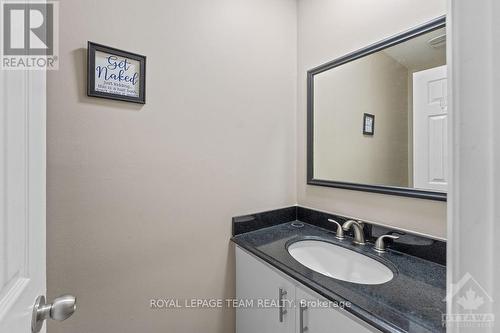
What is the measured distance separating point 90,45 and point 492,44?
117cm

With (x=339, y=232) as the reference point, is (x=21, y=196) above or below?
above

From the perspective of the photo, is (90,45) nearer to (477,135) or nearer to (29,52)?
(29,52)

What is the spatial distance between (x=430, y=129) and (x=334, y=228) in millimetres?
702

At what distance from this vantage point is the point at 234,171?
4.44 ft

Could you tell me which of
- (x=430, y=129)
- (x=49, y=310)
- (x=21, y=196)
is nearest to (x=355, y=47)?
(x=430, y=129)

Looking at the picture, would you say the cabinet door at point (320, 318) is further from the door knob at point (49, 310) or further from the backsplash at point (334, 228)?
the door knob at point (49, 310)

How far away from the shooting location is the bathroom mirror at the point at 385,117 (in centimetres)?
102

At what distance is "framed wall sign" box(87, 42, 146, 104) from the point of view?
36.9 inches

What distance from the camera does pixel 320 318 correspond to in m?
0.83

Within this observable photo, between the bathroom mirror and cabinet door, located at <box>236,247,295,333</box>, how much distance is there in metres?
0.66

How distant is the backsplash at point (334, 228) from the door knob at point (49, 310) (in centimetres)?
88

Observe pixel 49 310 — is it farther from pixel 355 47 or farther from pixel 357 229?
pixel 355 47

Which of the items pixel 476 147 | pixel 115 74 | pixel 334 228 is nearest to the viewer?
pixel 476 147

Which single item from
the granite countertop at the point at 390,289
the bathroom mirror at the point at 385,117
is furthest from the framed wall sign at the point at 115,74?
the bathroom mirror at the point at 385,117
